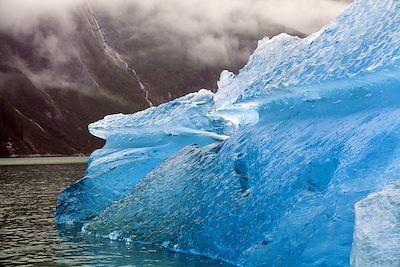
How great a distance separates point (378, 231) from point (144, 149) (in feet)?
46.8

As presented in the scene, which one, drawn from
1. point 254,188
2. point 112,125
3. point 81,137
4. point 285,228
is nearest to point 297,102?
point 254,188

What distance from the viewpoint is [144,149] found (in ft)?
67.8

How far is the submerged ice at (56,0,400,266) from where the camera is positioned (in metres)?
9.05

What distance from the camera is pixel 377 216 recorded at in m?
7.12

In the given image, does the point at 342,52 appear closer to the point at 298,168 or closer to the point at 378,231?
the point at 298,168

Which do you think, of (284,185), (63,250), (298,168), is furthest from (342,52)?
(63,250)

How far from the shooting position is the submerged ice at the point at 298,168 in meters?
9.05

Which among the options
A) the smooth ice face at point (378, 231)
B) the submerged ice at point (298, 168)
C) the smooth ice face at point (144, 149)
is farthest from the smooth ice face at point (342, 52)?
the smooth ice face at point (144, 149)

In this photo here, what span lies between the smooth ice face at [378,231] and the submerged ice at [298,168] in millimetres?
13

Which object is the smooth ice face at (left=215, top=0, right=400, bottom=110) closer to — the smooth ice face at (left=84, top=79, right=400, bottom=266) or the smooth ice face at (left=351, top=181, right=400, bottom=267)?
the smooth ice face at (left=84, top=79, right=400, bottom=266)

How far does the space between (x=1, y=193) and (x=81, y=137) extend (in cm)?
16138

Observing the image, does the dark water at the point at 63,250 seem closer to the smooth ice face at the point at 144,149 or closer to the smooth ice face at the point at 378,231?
the smooth ice face at the point at 144,149

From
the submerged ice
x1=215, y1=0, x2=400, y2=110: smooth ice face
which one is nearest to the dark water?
the submerged ice

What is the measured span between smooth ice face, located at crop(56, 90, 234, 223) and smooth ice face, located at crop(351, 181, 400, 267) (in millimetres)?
12096
